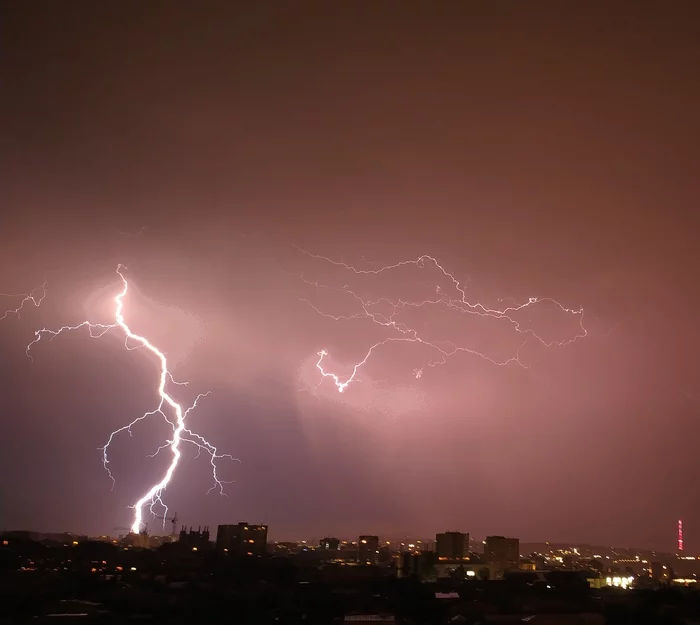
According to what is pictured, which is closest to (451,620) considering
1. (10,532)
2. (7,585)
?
(7,585)

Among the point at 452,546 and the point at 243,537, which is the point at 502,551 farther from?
the point at 243,537

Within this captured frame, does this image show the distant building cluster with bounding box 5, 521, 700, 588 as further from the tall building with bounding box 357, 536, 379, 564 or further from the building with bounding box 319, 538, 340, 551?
the building with bounding box 319, 538, 340, 551

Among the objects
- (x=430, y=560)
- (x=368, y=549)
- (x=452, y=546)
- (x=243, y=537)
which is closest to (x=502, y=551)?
(x=452, y=546)

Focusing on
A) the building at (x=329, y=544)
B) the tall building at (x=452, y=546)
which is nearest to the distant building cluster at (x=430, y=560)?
the tall building at (x=452, y=546)

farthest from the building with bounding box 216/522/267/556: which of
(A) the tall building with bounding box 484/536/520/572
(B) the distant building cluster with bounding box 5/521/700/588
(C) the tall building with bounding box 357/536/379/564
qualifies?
(A) the tall building with bounding box 484/536/520/572

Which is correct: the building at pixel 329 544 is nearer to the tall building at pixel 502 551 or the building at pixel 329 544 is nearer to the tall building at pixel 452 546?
the tall building at pixel 452 546
